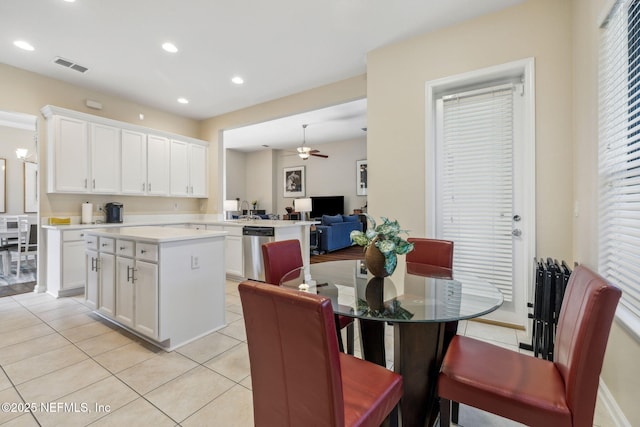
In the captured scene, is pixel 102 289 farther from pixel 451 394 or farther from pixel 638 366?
pixel 638 366

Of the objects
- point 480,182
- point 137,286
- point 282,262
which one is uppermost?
point 480,182

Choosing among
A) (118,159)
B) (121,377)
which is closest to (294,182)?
(118,159)

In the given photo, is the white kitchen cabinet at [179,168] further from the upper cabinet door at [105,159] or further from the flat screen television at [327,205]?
the flat screen television at [327,205]

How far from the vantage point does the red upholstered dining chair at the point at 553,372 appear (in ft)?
3.13

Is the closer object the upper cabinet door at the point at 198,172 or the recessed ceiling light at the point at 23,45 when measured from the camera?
the recessed ceiling light at the point at 23,45

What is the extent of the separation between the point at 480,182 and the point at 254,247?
3156 millimetres

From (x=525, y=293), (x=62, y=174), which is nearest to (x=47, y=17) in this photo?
(x=62, y=174)

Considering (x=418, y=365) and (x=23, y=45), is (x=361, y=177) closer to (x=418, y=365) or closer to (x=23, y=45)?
(x=23, y=45)

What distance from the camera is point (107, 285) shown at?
2791 mm

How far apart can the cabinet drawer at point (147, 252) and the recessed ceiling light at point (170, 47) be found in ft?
7.45

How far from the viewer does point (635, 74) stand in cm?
154

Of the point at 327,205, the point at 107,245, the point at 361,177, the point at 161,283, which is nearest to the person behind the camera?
the point at 161,283

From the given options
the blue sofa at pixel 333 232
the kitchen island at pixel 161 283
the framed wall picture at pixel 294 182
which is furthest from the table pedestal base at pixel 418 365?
the framed wall picture at pixel 294 182

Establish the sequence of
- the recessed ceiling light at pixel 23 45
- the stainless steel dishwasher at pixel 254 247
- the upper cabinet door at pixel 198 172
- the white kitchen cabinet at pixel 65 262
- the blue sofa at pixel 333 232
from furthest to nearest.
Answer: the blue sofa at pixel 333 232, the upper cabinet door at pixel 198 172, the stainless steel dishwasher at pixel 254 247, the white kitchen cabinet at pixel 65 262, the recessed ceiling light at pixel 23 45
